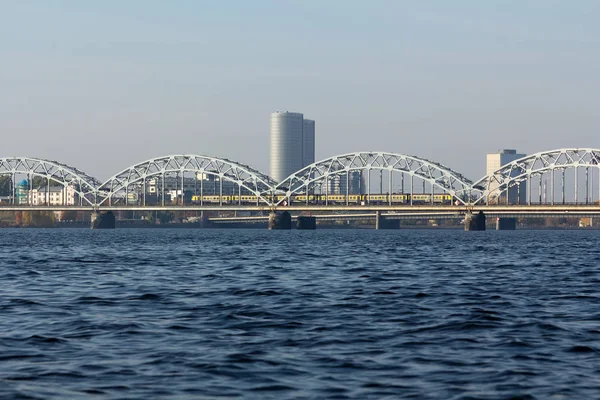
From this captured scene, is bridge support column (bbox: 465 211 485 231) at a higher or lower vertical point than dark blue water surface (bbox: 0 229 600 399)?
lower

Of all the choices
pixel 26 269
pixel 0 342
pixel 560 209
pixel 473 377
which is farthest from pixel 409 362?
pixel 560 209

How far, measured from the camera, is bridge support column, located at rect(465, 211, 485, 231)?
19538cm

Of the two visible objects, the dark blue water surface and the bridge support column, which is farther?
the bridge support column

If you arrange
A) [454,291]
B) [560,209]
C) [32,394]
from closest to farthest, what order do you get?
1. [32,394]
2. [454,291]
3. [560,209]

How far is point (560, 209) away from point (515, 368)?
168432mm

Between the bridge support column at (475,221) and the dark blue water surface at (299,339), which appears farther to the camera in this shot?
the bridge support column at (475,221)

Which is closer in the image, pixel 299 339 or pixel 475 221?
pixel 299 339


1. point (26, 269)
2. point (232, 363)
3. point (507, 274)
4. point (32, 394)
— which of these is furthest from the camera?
point (26, 269)

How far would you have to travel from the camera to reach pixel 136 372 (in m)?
17.5

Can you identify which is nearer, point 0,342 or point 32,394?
point 32,394

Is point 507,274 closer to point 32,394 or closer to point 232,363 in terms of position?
point 232,363

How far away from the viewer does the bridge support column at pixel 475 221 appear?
195375mm

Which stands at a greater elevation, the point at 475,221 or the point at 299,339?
the point at 299,339

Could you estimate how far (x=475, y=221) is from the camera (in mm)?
195625
